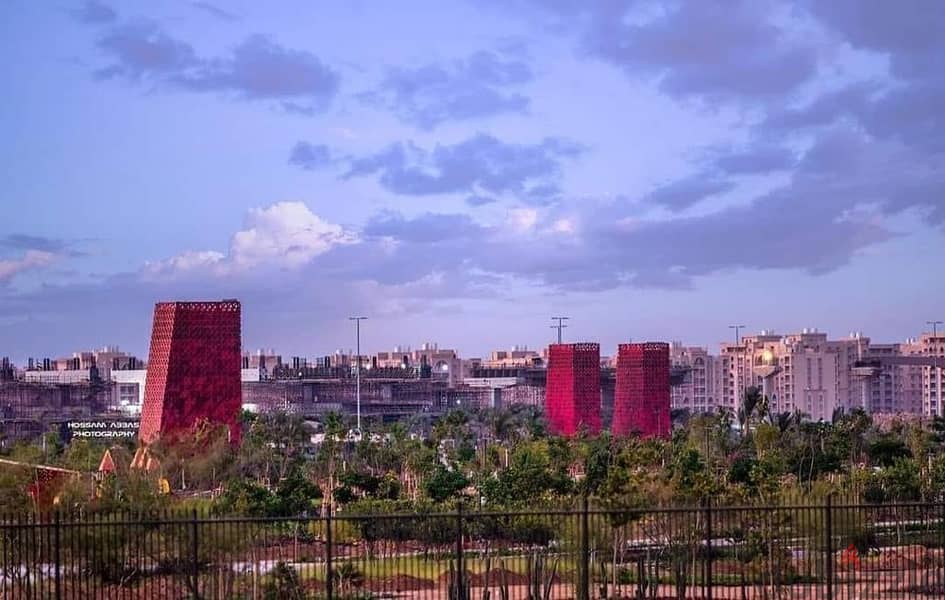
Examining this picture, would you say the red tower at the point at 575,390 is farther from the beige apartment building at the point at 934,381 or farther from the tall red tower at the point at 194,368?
the beige apartment building at the point at 934,381

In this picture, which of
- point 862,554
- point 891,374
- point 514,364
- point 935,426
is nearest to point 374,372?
point 514,364

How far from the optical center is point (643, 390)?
68.4 m

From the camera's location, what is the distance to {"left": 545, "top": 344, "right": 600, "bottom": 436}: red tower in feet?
229

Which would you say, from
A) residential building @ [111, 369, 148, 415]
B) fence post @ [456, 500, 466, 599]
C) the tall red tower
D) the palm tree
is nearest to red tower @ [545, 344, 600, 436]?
the palm tree

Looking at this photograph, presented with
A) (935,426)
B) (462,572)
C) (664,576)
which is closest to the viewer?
(462,572)

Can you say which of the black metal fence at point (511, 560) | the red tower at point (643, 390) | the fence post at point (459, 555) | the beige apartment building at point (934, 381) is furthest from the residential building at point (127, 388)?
the fence post at point (459, 555)

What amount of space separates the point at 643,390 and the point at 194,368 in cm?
2765

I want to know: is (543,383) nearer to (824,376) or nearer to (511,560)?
(824,376)

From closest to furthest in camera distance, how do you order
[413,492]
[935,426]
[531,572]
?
[531,572] → [413,492] → [935,426]

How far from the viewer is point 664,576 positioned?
20.7 metres

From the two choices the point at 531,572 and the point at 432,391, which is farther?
the point at 432,391

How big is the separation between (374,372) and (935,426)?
64832 millimetres

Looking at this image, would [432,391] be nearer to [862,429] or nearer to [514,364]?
[514,364]

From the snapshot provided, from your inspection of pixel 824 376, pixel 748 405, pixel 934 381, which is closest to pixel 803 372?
pixel 824 376
